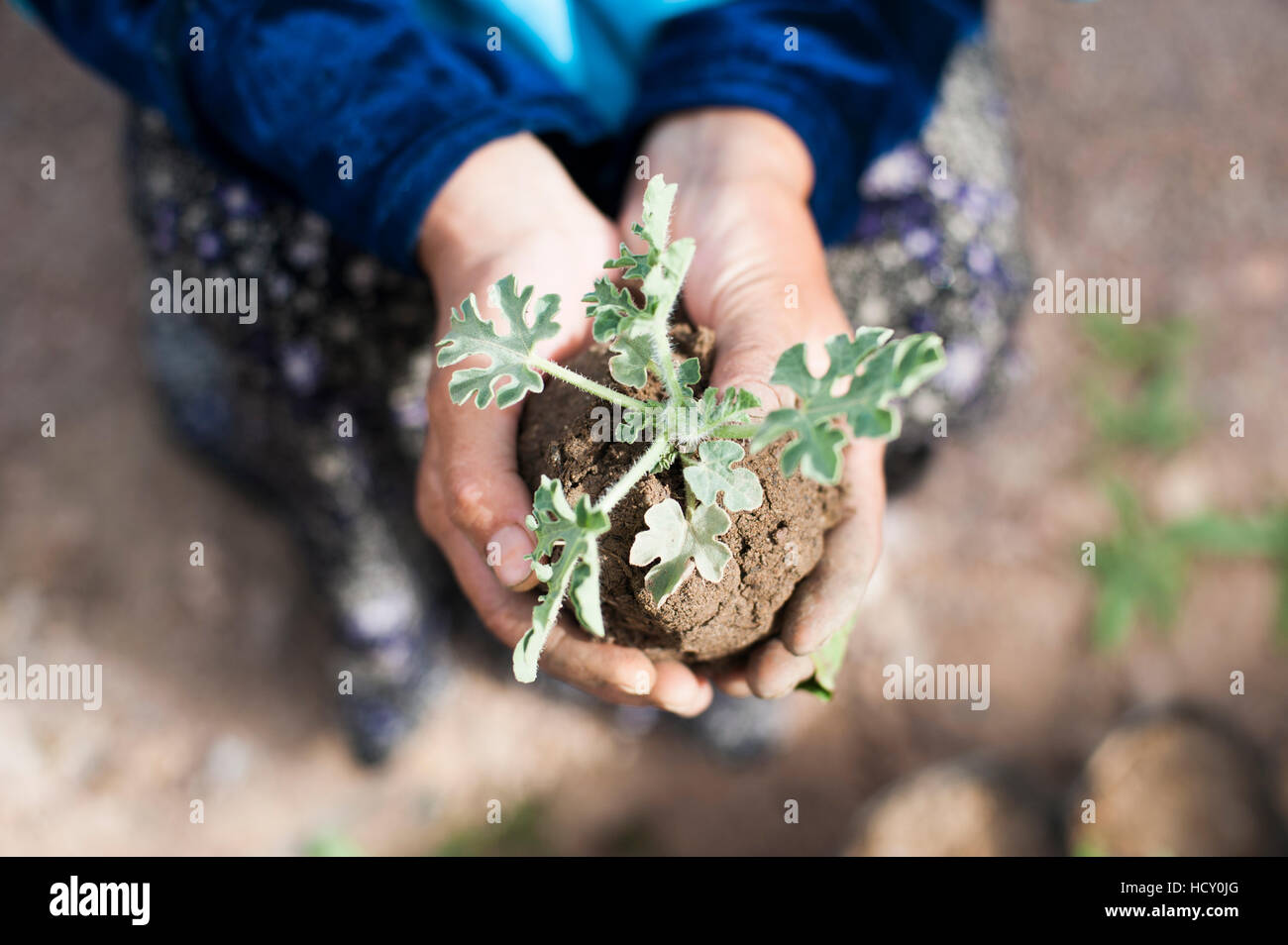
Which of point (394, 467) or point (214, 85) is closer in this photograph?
A: point (214, 85)

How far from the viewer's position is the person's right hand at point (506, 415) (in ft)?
6.13

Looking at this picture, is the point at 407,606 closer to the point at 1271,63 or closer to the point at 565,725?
the point at 565,725

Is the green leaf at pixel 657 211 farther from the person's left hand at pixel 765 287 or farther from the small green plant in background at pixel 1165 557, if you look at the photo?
the small green plant in background at pixel 1165 557

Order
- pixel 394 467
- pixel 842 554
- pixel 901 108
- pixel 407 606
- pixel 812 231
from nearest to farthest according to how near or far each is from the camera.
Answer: pixel 842 554 < pixel 812 231 < pixel 901 108 < pixel 394 467 < pixel 407 606

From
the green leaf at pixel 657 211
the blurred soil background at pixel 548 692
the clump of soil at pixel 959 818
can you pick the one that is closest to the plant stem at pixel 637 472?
the green leaf at pixel 657 211

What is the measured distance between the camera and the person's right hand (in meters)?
1.87

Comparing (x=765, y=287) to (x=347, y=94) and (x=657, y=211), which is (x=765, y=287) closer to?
(x=657, y=211)

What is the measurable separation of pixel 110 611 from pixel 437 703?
5.00 feet

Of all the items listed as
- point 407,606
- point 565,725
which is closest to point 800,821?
point 565,725

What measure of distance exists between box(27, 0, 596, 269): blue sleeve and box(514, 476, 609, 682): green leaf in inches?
39.2

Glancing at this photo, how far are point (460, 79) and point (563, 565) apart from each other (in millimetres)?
1352

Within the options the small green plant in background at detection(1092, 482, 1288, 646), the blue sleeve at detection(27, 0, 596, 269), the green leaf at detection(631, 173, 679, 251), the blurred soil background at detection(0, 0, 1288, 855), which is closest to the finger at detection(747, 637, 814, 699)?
the green leaf at detection(631, 173, 679, 251)

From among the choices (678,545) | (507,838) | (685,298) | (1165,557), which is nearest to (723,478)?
(678,545)
